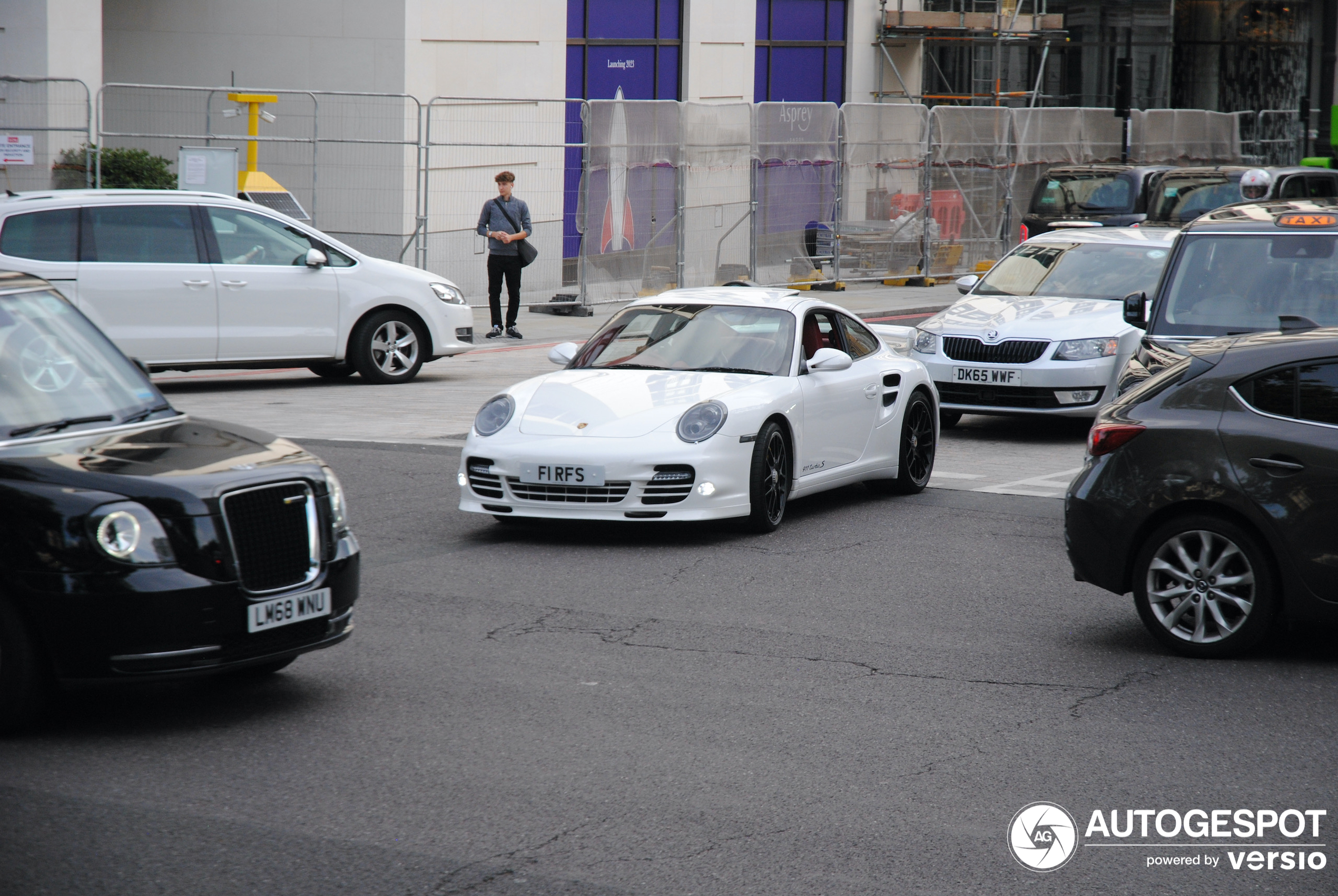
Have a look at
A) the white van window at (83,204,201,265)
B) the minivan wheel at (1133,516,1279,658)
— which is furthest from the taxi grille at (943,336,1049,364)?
the white van window at (83,204,201,265)

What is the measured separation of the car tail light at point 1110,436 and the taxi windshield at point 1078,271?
7112 millimetres

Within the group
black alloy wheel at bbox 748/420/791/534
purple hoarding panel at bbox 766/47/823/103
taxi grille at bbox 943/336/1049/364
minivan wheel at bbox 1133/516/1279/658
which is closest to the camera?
minivan wheel at bbox 1133/516/1279/658

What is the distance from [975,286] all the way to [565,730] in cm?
1008

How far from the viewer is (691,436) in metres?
9.07

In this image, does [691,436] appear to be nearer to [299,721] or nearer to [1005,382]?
[299,721]

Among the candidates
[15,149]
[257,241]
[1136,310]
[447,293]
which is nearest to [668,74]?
[15,149]

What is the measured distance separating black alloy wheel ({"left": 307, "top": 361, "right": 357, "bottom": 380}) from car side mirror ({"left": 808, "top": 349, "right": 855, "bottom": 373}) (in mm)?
7211

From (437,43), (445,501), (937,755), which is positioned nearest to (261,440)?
(937,755)

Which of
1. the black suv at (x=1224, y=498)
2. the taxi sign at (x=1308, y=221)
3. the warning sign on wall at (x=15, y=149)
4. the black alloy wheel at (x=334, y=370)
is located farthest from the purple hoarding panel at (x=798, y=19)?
the black suv at (x=1224, y=498)

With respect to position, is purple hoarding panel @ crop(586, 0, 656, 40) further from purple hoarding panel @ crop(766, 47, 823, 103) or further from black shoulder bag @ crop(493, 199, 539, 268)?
black shoulder bag @ crop(493, 199, 539, 268)

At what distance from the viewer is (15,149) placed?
2003 cm

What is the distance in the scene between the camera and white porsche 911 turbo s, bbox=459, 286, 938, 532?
899 centimetres

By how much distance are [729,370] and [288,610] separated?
15.1 ft

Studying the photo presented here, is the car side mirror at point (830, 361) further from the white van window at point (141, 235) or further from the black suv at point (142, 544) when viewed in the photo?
the white van window at point (141, 235)
